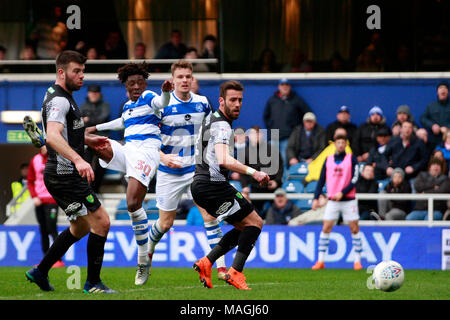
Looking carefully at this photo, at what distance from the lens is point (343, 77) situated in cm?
1859

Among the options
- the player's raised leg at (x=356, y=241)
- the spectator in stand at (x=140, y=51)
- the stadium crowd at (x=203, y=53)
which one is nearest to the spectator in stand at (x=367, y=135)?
the player's raised leg at (x=356, y=241)

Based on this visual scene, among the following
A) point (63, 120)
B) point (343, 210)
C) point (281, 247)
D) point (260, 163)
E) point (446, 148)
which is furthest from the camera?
point (446, 148)

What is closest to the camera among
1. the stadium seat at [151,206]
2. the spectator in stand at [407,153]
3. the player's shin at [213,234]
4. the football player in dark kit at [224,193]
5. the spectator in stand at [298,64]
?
the football player in dark kit at [224,193]

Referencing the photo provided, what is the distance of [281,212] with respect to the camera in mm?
14969

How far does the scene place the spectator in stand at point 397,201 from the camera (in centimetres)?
1470

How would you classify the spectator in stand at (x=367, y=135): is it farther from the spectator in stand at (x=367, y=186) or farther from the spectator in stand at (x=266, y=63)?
the spectator in stand at (x=266, y=63)

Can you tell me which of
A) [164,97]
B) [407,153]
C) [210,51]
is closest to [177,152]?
[164,97]

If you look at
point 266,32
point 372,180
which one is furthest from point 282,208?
point 266,32

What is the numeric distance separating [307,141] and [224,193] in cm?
793

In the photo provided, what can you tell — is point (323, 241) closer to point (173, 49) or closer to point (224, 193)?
point (224, 193)

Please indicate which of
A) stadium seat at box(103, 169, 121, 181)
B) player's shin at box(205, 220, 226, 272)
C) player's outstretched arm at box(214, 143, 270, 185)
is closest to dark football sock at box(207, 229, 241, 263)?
player's outstretched arm at box(214, 143, 270, 185)

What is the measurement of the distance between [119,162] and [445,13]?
11078 mm

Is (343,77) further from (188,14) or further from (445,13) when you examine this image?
(188,14)

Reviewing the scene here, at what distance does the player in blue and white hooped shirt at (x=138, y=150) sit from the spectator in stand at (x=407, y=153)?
6.51 meters
